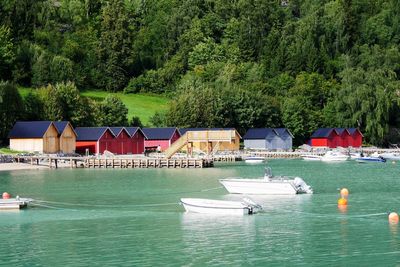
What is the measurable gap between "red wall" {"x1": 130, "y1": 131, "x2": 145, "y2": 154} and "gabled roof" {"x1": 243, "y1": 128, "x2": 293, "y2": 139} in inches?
977

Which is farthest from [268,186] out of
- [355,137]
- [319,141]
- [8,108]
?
[355,137]

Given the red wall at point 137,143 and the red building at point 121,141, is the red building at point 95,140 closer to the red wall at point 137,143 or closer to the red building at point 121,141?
the red building at point 121,141

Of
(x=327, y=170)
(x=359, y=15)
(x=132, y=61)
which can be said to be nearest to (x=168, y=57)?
(x=132, y=61)

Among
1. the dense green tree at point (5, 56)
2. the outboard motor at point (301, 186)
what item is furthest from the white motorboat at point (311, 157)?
the dense green tree at point (5, 56)

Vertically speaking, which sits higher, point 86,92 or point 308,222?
point 86,92

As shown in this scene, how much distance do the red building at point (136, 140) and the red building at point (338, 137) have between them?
37041mm

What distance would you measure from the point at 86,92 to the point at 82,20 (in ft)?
117

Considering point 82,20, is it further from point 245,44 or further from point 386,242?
point 386,242

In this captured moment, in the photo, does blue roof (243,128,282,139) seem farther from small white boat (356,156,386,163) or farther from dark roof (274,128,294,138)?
small white boat (356,156,386,163)

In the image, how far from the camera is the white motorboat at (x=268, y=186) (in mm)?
58781

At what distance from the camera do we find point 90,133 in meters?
115

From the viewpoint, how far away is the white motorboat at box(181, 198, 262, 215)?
4662 centimetres

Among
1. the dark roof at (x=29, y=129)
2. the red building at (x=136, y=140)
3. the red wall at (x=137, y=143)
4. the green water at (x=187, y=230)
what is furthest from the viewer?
the red wall at (x=137, y=143)

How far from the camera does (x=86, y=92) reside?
546 ft
